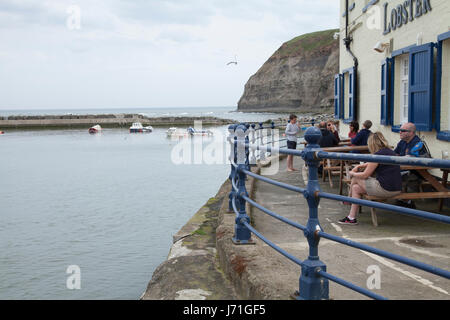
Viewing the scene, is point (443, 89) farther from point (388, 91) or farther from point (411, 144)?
point (388, 91)

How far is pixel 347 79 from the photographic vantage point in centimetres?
1647

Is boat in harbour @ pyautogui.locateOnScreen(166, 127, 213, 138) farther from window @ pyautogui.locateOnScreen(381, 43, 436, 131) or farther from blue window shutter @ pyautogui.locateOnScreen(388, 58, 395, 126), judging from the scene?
blue window shutter @ pyautogui.locateOnScreen(388, 58, 395, 126)

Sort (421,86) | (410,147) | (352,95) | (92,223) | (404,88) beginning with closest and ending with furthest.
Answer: (410,147) < (421,86) < (404,88) < (352,95) < (92,223)

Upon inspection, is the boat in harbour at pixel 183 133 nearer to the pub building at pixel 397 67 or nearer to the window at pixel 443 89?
the pub building at pixel 397 67

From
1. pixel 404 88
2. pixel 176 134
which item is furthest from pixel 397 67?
pixel 176 134

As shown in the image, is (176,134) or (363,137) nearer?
(363,137)

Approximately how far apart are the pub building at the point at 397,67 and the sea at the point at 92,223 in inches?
236

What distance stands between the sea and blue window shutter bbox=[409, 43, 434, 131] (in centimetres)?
598

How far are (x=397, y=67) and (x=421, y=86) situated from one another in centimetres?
217

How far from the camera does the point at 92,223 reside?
49.1 ft

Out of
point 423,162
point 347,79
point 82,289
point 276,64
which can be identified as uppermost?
point 276,64
